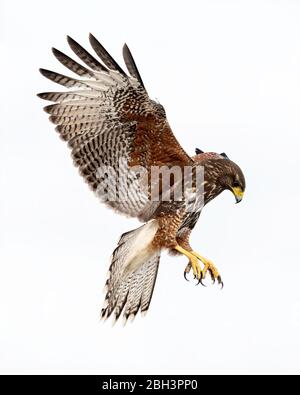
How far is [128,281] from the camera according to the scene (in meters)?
10.1

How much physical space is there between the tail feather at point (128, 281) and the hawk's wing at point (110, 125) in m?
0.51

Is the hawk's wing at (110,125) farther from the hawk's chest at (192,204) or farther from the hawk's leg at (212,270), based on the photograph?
the hawk's leg at (212,270)

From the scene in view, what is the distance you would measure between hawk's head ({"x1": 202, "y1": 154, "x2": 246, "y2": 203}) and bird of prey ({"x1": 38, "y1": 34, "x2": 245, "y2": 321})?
10 mm

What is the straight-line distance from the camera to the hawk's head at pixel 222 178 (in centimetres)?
974

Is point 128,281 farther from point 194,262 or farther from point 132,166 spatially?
point 132,166

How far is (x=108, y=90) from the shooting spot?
29.8 feet

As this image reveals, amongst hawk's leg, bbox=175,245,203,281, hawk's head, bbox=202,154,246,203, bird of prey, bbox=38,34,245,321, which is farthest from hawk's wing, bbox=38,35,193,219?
hawk's leg, bbox=175,245,203,281

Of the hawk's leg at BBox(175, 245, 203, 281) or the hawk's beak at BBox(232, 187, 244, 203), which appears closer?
the hawk's leg at BBox(175, 245, 203, 281)

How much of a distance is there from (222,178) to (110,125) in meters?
1.34

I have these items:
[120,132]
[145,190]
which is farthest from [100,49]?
[145,190]

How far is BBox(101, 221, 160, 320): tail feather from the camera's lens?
387 inches

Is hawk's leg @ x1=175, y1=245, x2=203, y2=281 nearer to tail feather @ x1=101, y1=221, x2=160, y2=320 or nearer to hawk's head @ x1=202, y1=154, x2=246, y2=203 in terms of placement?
tail feather @ x1=101, y1=221, x2=160, y2=320

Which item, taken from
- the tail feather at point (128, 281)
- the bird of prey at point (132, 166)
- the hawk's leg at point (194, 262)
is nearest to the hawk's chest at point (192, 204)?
the bird of prey at point (132, 166)

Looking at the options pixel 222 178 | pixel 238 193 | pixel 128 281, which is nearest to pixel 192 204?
pixel 222 178
